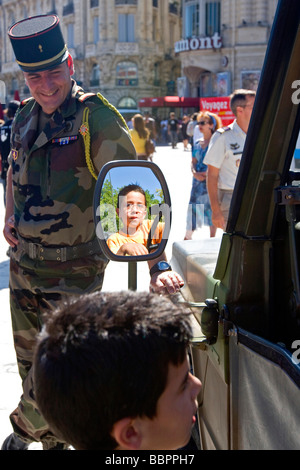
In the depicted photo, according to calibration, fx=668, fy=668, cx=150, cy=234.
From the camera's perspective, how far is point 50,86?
274 cm

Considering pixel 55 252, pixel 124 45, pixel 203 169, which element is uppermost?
pixel 55 252

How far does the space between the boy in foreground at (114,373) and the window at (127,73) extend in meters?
52.9

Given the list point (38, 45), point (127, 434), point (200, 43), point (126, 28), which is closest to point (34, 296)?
point (38, 45)

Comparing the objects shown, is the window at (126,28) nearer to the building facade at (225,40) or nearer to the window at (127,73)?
the window at (127,73)

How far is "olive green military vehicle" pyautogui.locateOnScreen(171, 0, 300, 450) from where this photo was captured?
1575 millimetres

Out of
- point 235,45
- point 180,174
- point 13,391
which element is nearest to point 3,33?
point 235,45

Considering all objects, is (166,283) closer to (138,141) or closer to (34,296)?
(34,296)

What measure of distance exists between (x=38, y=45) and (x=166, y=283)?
1.18 m

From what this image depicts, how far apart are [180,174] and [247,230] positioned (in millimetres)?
15934

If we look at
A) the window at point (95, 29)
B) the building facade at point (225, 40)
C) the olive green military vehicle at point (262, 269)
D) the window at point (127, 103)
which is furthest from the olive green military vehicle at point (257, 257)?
the window at point (95, 29)

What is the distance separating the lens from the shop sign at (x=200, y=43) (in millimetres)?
39094

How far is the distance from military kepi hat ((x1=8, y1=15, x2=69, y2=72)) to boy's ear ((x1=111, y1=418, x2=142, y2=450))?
6.08 feet

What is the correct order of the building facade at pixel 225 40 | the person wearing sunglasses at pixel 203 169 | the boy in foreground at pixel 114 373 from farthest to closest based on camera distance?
the building facade at pixel 225 40, the person wearing sunglasses at pixel 203 169, the boy in foreground at pixel 114 373
